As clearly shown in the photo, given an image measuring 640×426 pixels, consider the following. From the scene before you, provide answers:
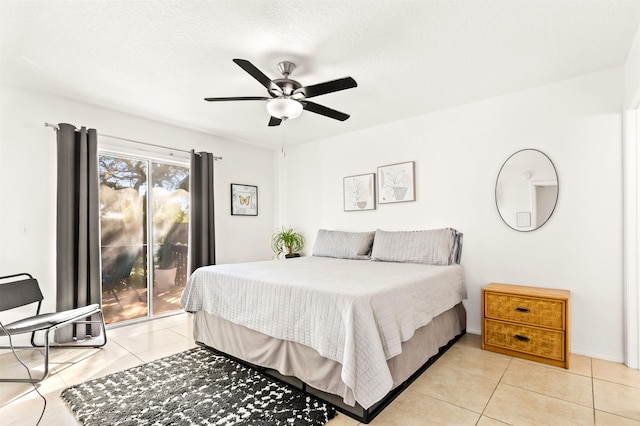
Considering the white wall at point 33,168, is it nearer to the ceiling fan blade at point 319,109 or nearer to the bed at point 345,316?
the bed at point 345,316

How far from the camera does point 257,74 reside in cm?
226

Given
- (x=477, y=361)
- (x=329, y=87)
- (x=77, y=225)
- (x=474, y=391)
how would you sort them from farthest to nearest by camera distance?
(x=77, y=225) < (x=477, y=361) < (x=329, y=87) < (x=474, y=391)

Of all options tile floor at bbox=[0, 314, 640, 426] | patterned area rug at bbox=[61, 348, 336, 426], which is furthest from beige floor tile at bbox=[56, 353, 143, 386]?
patterned area rug at bbox=[61, 348, 336, 426]

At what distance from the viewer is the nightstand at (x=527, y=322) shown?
8.70 ft

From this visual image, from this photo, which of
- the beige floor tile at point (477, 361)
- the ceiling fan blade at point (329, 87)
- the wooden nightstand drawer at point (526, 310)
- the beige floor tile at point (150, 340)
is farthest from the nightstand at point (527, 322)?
the beige floor tile at point (150, 340)

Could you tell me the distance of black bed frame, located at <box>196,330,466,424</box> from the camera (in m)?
1.99

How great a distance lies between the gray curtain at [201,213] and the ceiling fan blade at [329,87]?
242cm

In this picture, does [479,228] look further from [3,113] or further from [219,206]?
[3,113]

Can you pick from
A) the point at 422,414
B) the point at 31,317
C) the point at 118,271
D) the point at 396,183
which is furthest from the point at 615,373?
the point at 118,271

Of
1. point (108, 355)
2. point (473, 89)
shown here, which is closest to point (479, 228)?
point (473, 89)

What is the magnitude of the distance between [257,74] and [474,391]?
2.66 metres

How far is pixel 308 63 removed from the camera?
2.68m

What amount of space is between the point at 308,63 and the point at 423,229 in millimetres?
2316

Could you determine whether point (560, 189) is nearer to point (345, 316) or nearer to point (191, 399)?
point (345, 316)
